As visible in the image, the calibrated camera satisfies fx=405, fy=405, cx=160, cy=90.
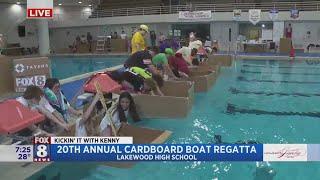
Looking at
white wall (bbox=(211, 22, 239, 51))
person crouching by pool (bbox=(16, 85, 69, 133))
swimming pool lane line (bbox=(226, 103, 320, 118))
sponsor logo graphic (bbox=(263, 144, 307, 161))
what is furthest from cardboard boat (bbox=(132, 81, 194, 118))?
white wall (bbox=(211, 22, 239, 51))

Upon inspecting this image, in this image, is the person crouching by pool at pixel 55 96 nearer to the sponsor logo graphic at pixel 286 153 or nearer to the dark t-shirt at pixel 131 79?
the dark t-shirt at pixel 131 79

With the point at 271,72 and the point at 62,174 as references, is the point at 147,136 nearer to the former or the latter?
the point at 62,174

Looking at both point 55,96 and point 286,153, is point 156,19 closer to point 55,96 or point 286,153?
point 55,96

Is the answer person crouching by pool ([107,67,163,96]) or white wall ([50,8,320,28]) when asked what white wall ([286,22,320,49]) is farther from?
person crouching by pool ([107,67,163,96])

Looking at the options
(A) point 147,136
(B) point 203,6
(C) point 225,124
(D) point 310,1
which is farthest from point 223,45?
(A) point 147,136

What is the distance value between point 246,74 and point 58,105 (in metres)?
8.95

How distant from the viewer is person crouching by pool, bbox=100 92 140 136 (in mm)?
4829

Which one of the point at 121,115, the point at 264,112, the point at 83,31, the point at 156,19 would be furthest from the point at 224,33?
the point at 121,115

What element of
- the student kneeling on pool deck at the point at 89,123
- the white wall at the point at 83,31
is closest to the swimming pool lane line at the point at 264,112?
the student kneeling on pool deck at the point at 89,123

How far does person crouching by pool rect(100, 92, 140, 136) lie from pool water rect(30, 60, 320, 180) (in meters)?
0.28

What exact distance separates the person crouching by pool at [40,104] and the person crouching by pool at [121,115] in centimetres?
47

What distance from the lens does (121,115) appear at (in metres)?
5.56

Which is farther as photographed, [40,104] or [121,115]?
[121,115]

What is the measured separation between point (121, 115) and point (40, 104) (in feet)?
3.92
